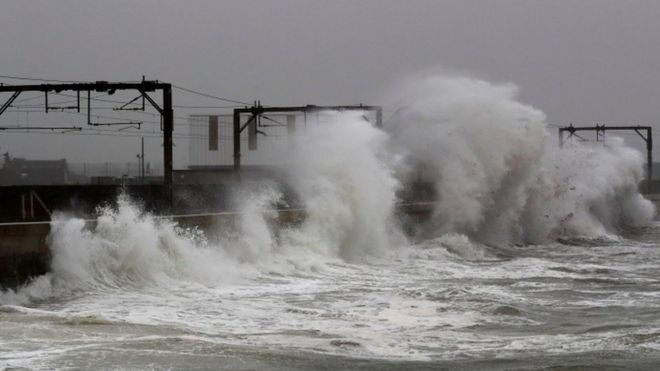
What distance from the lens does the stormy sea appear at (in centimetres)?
1075

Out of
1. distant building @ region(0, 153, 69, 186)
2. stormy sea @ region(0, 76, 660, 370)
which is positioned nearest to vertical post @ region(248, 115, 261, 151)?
stormy sea @ region(0, 76, 660, 370)

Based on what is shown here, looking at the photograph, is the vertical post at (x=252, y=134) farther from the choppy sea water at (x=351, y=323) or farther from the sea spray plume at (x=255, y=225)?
the choppy sea water at (x=351, y=323)

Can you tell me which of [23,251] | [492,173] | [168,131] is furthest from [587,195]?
[23,251]

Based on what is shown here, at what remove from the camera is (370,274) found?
69.0 ft

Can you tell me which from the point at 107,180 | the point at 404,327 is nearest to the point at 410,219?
the point at 404,327

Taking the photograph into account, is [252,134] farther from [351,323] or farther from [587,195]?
[351,323]

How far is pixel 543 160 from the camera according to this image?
39.1 metres

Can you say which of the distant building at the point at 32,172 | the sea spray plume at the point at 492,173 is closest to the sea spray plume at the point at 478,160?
the sea spray plume at the point at 492,173

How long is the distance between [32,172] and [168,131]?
4552cm

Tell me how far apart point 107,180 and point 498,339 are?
141 ft

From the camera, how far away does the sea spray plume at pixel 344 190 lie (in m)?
25.7

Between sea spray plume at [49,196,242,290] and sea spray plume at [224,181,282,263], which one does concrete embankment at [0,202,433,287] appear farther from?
sea spray plume at [224,181,282,263]

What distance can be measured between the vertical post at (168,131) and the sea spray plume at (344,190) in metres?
3.63

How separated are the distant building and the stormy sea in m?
32.4
